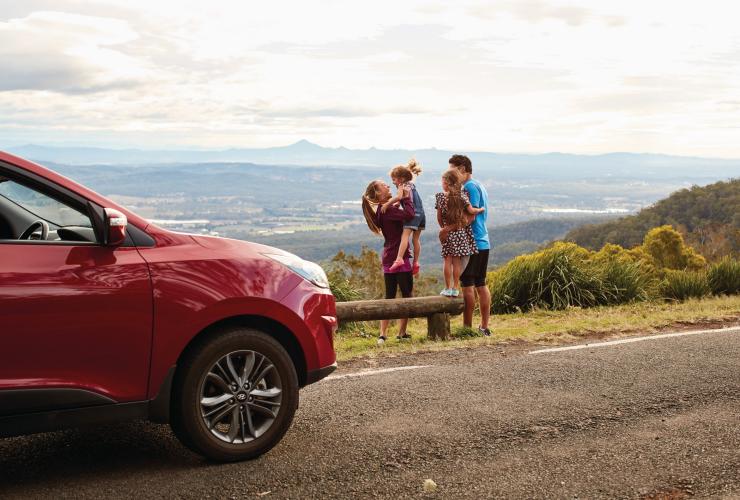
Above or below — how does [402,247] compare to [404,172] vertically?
below

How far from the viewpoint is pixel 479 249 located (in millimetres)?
9273

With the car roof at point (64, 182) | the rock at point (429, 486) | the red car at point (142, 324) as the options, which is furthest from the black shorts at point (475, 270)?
the car roof at point (64, 182)

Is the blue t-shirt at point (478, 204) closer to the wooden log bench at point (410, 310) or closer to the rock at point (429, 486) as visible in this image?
the wooden log bench at point (410, 310)

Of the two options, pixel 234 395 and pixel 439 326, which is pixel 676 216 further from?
pixel 234 395

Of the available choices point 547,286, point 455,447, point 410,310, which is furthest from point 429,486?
point 547,286

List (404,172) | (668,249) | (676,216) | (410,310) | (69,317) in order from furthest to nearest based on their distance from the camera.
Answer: (676,216)
(668,249)
(404,172)
(410,310)
(69,317)

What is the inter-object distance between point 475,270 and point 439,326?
0.82 metres

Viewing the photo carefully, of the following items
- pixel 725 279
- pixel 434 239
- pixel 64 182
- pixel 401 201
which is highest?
pixel 64 182

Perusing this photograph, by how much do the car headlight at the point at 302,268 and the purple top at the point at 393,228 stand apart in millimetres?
4133

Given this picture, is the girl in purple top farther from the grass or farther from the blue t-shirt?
the blue t-shirt

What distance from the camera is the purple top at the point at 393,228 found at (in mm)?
9055

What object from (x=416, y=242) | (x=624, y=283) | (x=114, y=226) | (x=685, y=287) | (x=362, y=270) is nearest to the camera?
(x=114, y=226)

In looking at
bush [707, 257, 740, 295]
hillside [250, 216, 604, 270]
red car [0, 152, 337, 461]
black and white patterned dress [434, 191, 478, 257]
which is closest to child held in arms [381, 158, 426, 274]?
black and white patterned dress [434, 191, 478, 257]

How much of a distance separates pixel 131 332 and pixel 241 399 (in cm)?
70
